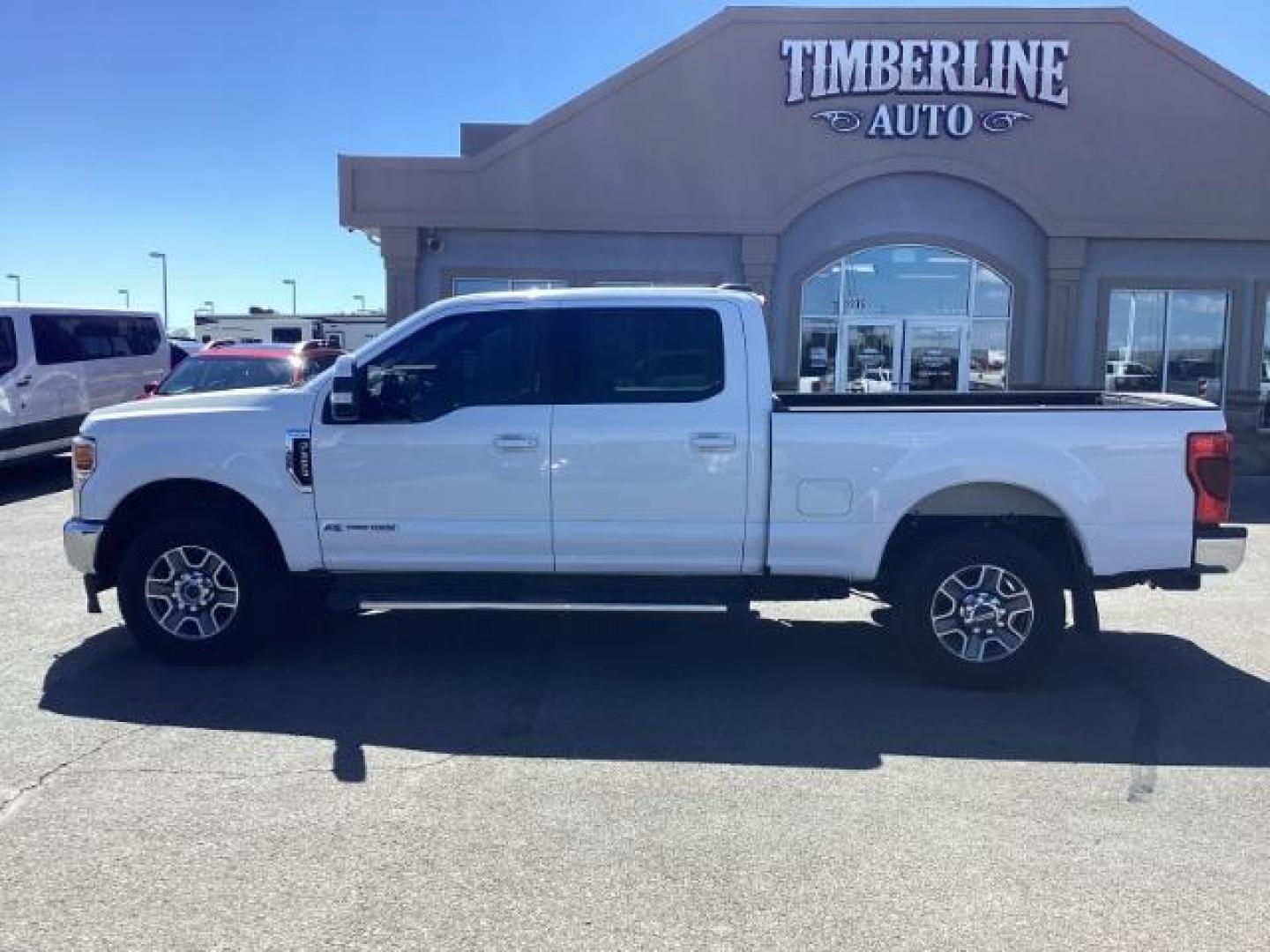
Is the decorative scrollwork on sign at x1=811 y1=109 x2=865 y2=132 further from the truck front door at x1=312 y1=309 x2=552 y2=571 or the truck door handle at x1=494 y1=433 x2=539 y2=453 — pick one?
the truck door handle at x1=494 y1=433 x2=539 y2=453

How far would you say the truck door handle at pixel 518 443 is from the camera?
6016mm

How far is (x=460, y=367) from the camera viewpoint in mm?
6215

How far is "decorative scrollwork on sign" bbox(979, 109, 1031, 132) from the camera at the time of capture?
17875 millimetres

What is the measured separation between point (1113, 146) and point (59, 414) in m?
15.9

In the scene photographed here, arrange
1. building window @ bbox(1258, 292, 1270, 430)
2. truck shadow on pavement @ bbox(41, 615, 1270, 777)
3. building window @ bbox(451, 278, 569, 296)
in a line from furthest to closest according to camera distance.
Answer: building window @ bbox(451, 278, 569, 296)
building window @ bbox(1258, 292, 1270, 430)
truck shadow on pavement @ bbox(41, 615, 1270, 777)

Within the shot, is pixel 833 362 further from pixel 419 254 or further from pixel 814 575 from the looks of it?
pixel 814 575

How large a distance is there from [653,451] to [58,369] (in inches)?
428

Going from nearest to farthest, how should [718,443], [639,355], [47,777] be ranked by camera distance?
[47,777] < [718,443] < [639,355]

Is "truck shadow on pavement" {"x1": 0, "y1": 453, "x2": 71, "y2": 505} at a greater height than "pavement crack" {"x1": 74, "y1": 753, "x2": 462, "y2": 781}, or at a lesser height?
greater

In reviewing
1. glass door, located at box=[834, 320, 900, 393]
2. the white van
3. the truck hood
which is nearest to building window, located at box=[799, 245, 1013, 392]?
glass door, located at box=[834, 320, 900, 393]

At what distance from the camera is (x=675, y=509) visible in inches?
237

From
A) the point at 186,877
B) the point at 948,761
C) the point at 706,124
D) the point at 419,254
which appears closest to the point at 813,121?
the point at 706,124

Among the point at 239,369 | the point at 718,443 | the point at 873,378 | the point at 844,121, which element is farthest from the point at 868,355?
the point at 718,443

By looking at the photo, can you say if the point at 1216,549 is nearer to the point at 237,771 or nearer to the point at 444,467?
the point at 444,467
